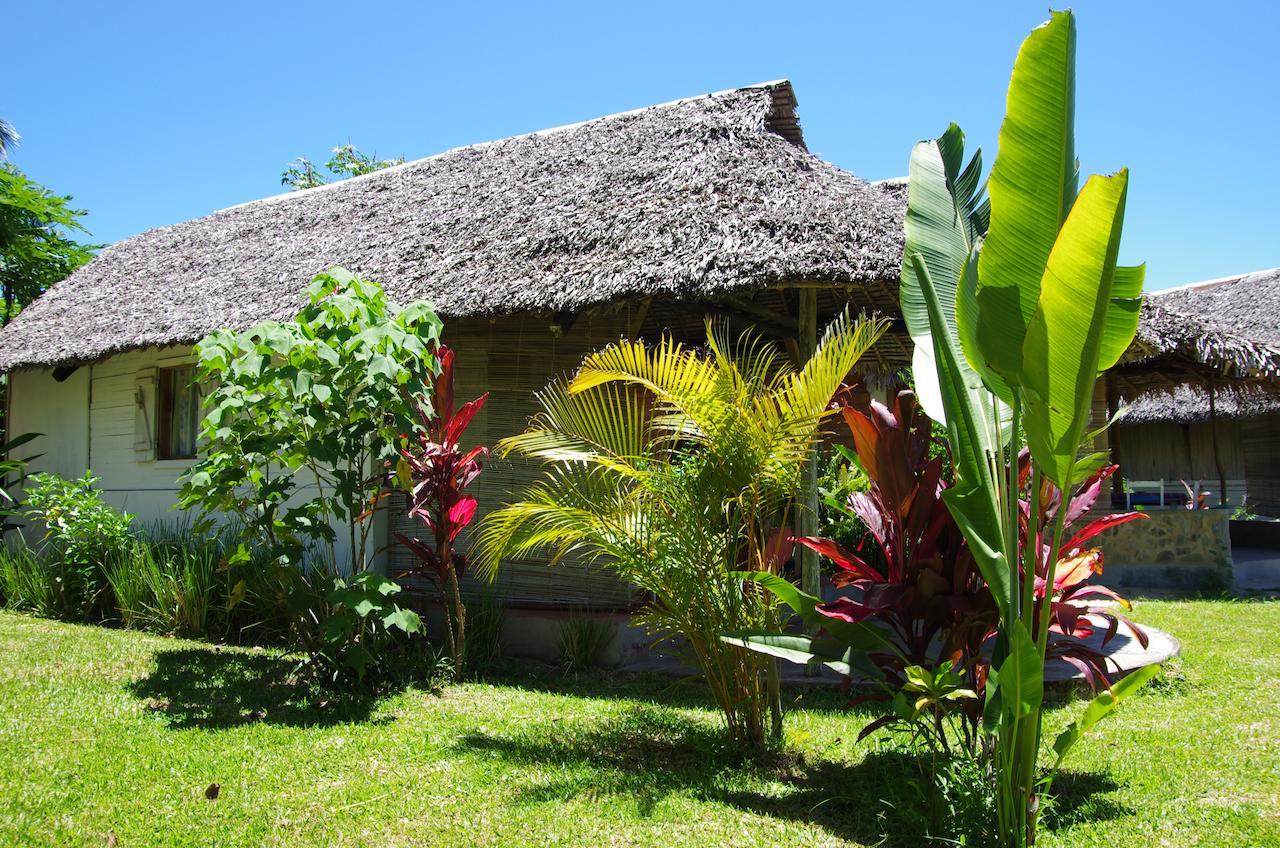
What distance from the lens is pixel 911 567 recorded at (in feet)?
12.4

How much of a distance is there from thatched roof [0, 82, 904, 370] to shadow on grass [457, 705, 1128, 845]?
2.80m

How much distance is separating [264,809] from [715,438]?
231 cm

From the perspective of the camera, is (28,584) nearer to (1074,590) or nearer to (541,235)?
(541,235)

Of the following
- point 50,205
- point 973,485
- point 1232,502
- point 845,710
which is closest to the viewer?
point 973,485

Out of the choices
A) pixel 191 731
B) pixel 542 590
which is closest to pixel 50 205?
pixel 542 590

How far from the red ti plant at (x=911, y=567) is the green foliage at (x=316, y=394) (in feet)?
8.02

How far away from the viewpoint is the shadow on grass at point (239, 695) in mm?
4844

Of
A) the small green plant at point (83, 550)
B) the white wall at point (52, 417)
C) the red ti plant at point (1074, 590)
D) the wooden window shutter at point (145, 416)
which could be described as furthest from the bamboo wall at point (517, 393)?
the white wall at point (52, 417)

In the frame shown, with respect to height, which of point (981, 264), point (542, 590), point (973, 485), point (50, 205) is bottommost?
point (542, 590)

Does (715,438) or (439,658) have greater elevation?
(715,438)

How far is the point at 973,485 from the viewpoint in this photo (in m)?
3.12

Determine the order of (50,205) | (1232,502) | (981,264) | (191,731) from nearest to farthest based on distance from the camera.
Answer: (981,264)
(191,731)
(50,205)
(1232,502)

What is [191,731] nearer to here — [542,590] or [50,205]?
[542,590]

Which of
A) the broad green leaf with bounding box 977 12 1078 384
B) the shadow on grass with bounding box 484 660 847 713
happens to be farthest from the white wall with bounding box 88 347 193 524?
the broad green leaf with bounding box 977 12 1078 384
